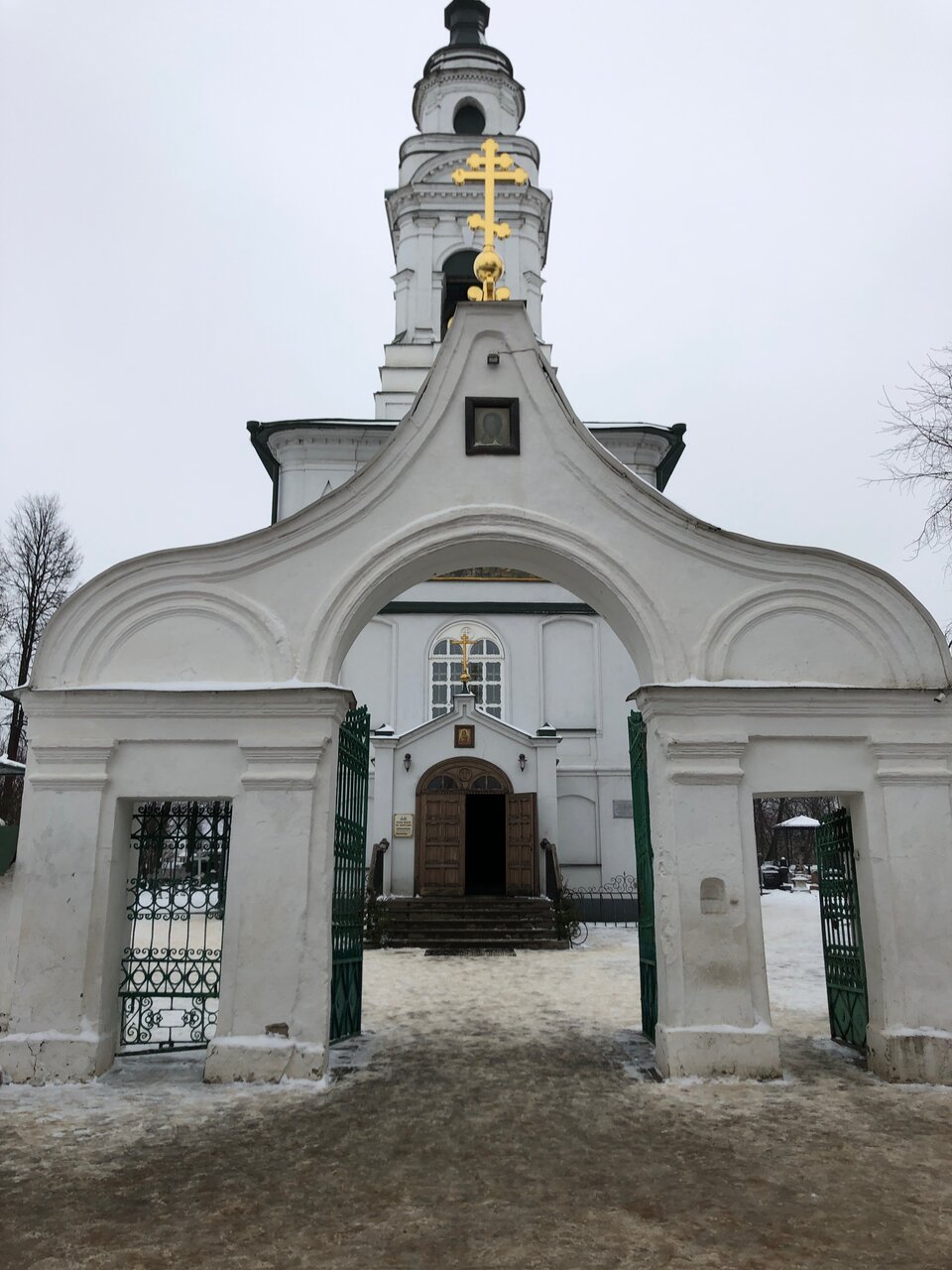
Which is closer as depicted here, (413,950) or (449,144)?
(413,950)

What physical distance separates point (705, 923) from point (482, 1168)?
291 cm

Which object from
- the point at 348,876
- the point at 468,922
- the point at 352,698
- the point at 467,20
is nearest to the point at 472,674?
the point at 468,922

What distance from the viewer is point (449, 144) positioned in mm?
24344

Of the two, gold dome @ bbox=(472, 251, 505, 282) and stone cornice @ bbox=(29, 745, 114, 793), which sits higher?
gold dome @ bbox=(472, 251, 505, 282)

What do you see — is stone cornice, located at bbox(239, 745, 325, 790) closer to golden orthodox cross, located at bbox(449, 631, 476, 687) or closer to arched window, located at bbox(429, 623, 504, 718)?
golden orthodox cross, located at bbox(449, 631, 476, 687)

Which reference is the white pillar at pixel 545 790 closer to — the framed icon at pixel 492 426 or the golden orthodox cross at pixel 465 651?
the golden orthodox cross at pixel 465 651

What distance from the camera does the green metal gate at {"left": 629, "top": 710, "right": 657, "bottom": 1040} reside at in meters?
8.47

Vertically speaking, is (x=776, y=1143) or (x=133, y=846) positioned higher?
(x=133, y=846)

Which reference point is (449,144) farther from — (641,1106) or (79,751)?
(641,1106)

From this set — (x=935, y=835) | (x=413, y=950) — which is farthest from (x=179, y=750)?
(x=413, y=950)

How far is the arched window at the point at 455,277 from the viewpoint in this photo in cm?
2359

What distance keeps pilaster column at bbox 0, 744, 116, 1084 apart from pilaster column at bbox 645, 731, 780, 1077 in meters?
4.52

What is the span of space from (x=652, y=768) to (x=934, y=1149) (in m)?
3.36

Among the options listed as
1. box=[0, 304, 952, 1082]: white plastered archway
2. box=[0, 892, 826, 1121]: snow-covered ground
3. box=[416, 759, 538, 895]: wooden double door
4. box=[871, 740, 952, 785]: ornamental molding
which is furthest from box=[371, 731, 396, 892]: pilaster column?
box=[871, 740, 952, 785]: ornamental molding
